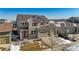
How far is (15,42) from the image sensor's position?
310 cm

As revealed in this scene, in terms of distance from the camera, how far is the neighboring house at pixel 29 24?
3.08 metres

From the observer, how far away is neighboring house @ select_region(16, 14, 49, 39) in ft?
10.1

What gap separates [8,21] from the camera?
3.08 meters

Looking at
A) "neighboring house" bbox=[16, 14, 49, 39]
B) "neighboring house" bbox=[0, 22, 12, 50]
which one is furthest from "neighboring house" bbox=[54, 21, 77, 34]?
"neighboring house" bbox=[0, 22, 12, 50]

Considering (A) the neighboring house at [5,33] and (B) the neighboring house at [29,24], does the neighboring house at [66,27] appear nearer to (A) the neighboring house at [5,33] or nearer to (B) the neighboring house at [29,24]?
(B) the neighboring house at [29,24]

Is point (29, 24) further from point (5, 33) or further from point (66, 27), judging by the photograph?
point (66, 27)

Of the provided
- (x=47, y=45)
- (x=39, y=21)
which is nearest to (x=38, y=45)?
(x=47, y=45)

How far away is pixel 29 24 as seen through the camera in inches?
122

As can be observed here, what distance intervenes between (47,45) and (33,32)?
248 millimetres

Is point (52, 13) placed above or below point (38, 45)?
above

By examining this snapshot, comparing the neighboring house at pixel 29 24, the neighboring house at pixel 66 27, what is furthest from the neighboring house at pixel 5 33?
the neighboring house at pixel 66 27

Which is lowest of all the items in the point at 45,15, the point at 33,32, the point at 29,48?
the point at 29,48

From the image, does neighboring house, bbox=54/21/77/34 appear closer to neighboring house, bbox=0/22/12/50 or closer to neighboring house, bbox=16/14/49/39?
neighboring house, bbox=16/14/49/39
